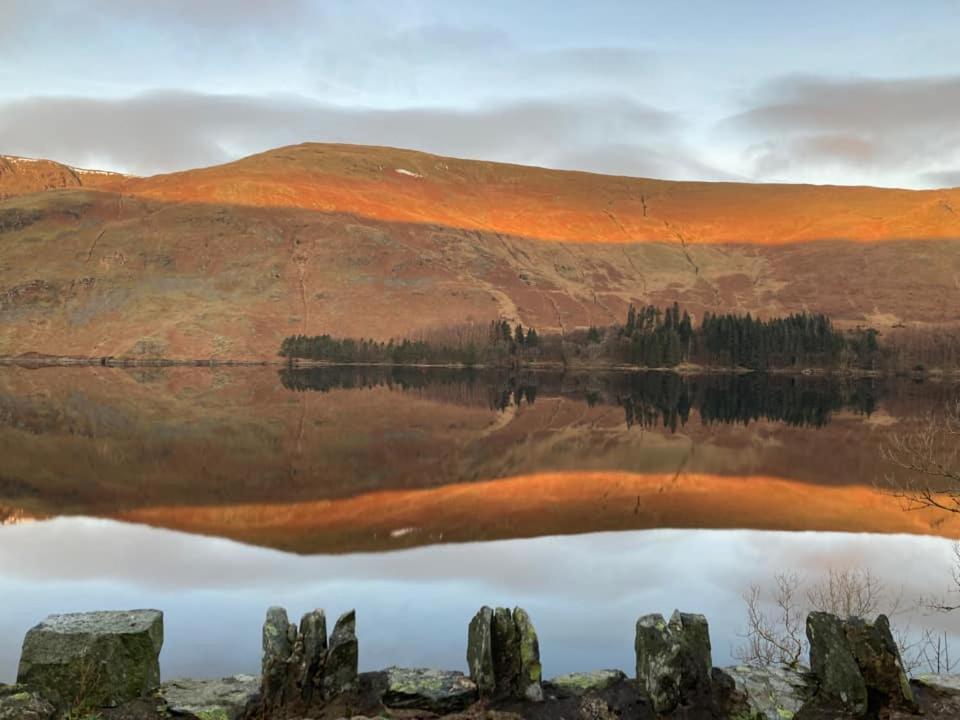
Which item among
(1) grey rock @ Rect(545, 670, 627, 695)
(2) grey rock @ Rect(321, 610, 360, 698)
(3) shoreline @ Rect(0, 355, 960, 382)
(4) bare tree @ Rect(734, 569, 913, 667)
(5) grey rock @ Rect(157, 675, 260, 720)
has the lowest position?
(4) bare tree @ Rect(734, 569, 913, 667)

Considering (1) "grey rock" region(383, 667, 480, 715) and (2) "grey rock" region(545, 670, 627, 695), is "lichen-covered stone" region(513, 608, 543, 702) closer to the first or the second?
(2) "grey rock" region(545, 670, 627, 695)

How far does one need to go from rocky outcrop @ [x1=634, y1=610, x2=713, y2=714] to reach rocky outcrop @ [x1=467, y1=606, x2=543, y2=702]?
56.6 inches

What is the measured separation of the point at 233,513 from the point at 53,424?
89.8 feet

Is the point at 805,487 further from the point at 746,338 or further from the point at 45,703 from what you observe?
the point at 746,338

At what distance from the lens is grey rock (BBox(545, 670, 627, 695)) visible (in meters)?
11.1

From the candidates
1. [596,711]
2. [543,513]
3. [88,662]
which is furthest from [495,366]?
[88,662]

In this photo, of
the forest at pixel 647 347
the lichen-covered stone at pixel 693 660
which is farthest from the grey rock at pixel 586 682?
the forest at pixel 647 347

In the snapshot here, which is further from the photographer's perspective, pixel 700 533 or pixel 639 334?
pixel 639 334

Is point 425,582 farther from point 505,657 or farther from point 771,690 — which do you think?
point 771,690

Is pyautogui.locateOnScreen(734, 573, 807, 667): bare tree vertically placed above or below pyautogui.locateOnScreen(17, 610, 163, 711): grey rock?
below

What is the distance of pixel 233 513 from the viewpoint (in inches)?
1011

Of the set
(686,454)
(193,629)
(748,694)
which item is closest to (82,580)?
(193,629)

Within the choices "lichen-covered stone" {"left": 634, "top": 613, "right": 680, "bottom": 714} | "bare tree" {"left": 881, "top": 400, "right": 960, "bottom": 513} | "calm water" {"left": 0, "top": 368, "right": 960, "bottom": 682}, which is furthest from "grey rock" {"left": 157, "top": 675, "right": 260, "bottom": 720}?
"bare tree" {"left": 881, "top": 400, "right": 960, "bottom": 513}

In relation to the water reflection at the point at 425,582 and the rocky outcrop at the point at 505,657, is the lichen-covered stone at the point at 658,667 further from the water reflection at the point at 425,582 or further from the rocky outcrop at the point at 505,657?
the water reflection at the point at 425,582
